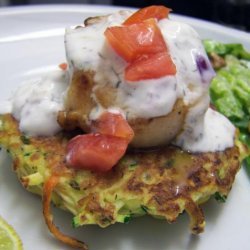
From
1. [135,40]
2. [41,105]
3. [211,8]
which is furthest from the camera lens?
[211,8]

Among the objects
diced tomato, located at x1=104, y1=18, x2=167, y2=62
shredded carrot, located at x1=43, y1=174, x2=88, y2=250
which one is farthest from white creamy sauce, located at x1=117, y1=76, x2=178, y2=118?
shredded carrot, located at x1=43, y1=174, x2=88, y2=250

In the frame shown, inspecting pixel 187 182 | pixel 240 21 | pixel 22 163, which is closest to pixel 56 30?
pixel 22 163

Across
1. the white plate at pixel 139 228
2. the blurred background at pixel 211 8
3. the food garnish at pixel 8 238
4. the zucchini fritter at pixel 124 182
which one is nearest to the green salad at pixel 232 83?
the white plate at pixel 139 228

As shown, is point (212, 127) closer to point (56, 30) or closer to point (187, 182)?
point (187, 182)

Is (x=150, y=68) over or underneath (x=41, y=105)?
over

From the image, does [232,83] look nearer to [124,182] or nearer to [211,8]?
[124,182]

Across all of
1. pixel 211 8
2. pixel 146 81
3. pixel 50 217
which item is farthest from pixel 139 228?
pixel 211 8

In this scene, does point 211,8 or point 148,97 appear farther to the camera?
point 211,8

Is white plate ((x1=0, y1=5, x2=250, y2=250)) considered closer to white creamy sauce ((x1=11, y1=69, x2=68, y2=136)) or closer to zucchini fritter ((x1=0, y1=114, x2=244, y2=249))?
zucchini fritter ((x1=0, y1=114, x2=244, y2=249))
